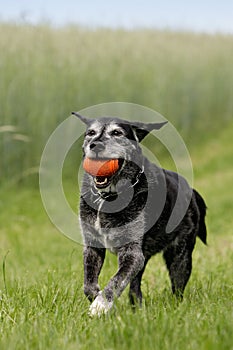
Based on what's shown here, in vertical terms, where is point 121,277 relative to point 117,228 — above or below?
→ below

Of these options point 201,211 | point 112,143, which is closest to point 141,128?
point 112,143

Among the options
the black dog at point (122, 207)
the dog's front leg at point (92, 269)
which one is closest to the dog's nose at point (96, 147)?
the black dog at point (122, 207)

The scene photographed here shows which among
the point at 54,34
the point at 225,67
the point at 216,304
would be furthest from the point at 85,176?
the point at 225,67

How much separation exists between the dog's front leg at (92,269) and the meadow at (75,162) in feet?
0.40

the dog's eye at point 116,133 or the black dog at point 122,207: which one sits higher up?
the dog's eye at point 116,133

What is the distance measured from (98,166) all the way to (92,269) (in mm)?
770

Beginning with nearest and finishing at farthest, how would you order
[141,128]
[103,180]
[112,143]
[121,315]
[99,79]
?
[121,315]
[103,180]
[112,143]
[141,128]
[99,79]

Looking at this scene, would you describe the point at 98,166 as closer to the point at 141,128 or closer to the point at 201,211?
the point at 141,128

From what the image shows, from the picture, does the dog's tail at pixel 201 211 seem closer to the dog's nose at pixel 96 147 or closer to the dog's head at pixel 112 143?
the dog's head at pixel 112 143

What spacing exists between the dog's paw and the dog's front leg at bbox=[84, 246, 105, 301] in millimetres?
255

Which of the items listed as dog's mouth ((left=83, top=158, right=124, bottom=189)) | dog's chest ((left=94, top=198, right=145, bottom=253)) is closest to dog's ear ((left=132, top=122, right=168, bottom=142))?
dog's mouth ((left=83, top=158, right=124, bottom=189))

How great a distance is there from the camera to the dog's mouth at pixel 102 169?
4473 millimetres

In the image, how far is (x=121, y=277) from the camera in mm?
4504

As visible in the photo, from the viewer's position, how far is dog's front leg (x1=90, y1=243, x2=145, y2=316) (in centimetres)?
418
